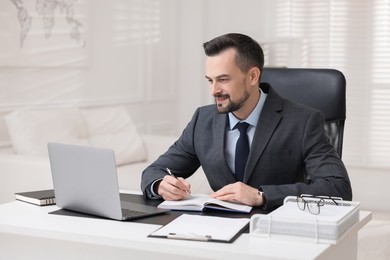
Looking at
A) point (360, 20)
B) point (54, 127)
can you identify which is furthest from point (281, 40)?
point (54, 127)

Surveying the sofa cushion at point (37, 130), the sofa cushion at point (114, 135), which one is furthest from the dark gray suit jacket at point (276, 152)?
the sofa cushion at point (114, 135)

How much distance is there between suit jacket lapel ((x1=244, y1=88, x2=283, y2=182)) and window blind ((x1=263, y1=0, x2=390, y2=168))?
3.37 m

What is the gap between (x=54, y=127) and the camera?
4.91 metres

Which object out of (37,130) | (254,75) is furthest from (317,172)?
(37,130)

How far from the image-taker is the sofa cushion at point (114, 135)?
523cm

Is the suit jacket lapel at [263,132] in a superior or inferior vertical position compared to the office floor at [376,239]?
superior

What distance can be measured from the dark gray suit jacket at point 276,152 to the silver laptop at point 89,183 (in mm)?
347

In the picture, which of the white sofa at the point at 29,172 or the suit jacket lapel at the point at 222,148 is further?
the white sofa at the point at 29,172

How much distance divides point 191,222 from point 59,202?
0.49 metres

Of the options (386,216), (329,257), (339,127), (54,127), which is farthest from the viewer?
(386,216)

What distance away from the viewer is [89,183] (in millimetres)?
2279

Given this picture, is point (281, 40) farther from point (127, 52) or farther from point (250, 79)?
point (250, 79)

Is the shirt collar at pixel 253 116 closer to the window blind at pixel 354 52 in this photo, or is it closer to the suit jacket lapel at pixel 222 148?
the suit jacket lapel at pixel 222 148

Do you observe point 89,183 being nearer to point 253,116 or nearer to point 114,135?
point 253,116
